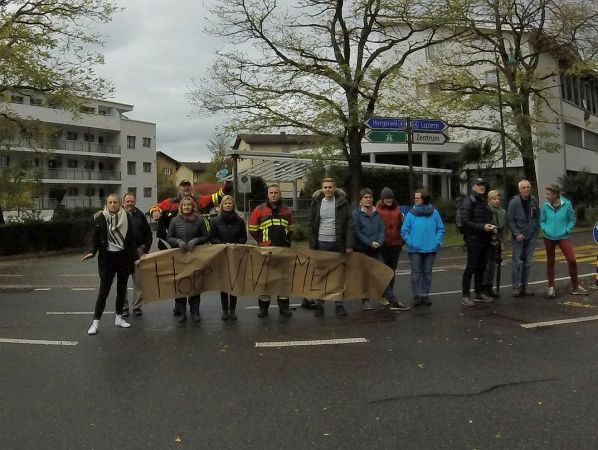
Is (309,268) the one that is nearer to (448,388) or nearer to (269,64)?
(448,388)

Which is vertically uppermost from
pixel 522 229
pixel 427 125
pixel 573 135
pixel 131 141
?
pixel 131 141

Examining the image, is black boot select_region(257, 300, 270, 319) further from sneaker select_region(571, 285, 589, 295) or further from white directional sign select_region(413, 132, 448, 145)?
white directional sign select_region(413, 132, 448, 145)

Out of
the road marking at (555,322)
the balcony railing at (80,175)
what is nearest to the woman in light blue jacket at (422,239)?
the road marking at (555,322)

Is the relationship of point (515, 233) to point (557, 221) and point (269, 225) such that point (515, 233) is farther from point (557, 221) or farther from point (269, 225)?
point (269, 225)

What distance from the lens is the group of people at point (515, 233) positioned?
29.5 feet

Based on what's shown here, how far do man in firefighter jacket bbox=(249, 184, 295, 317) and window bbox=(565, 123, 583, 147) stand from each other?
39699 mm

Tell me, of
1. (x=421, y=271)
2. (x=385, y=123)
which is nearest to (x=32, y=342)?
(x=421, y=271)

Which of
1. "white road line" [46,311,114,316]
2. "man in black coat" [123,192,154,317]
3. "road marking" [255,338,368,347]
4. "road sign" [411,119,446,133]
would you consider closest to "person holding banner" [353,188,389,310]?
"road marking" [255,338,368,347]

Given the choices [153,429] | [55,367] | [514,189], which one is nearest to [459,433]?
[153,429]

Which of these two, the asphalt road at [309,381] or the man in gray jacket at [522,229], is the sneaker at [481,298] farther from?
the man in gray jacket at [522,229]

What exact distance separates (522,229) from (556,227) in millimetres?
539

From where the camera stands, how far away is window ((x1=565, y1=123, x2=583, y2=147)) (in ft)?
142

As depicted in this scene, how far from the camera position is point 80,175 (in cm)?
6125

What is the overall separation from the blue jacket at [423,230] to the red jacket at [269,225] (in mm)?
1869
